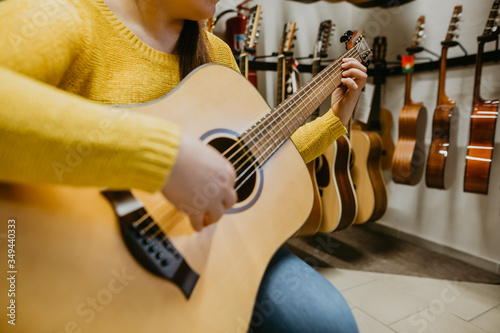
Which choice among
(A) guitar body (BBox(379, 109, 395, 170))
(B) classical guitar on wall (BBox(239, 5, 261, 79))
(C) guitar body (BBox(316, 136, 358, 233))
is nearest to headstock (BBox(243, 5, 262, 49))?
(B) classical guitar on wall (BBox(239, 5, 261, 79))

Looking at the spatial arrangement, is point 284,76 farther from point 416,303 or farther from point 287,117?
point 416,303

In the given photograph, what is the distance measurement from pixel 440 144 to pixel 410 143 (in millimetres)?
196

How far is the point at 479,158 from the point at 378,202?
716mm

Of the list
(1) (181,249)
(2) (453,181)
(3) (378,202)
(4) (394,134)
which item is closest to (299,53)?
(4) (394,134)

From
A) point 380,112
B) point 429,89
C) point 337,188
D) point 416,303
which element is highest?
point 429,89

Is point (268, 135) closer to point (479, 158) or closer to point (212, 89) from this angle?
point (212, 89)

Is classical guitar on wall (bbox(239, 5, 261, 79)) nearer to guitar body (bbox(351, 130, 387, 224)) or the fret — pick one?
guitar body (bbox(351, 130, 387, 224))

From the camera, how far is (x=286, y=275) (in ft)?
2.43

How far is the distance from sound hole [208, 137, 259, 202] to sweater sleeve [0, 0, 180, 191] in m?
0.23

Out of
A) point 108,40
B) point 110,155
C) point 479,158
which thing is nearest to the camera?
point 110,155

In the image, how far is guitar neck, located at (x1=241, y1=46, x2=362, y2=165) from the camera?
2.37 feet

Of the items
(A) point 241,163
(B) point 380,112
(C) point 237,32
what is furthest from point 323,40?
(A) point 241,163

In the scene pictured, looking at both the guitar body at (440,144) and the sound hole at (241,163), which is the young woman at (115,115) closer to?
the sound hole at (241,163)

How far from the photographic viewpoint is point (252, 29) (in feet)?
6.90
